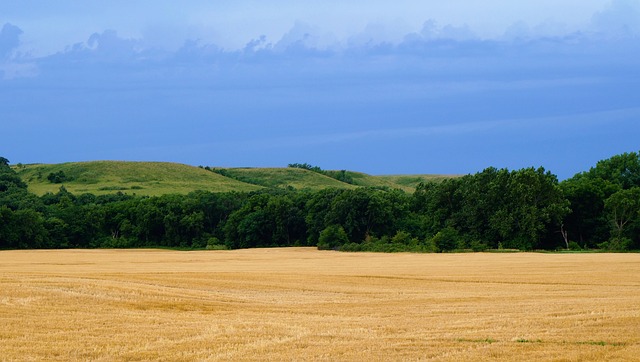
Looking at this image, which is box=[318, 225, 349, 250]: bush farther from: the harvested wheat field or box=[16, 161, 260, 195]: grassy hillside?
box=[16, 161, 260, 195]: grassy hillside

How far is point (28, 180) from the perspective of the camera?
17500 centimetres

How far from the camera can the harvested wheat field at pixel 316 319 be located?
1831 cm

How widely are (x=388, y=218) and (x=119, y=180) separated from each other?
96.7m

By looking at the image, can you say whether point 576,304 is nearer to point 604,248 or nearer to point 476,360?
point 476,360

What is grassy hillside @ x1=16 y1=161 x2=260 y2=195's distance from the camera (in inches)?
6619

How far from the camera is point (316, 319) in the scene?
25.1 m

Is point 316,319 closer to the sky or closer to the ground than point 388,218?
closer to the ground

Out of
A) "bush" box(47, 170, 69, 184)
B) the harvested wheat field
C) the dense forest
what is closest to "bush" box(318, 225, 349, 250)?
the dense forest

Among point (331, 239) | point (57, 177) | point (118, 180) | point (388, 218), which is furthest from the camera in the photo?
point (118, 180)

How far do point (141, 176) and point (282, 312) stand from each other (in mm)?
165821

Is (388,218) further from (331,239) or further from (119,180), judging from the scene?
(119,180)

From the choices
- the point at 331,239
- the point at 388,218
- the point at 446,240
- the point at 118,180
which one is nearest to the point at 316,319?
the point at 446,240

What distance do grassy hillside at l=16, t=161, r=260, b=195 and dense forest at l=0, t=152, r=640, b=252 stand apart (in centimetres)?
4549

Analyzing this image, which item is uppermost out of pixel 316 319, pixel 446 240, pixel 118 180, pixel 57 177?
pixel 118 180
